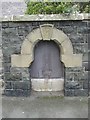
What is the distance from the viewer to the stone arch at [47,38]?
6199mm

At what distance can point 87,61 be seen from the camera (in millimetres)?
6363

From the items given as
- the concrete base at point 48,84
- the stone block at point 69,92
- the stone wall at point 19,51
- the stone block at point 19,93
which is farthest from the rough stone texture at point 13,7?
the stone block at point 69,92

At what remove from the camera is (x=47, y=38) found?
6.24 m

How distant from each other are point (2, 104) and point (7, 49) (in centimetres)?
126

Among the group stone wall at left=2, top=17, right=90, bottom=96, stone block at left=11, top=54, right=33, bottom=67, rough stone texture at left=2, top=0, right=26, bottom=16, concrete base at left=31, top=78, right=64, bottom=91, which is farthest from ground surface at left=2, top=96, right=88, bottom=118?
rough stone texture at left=2, top=0, right=26, bottom=16

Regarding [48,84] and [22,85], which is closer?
[22,85]

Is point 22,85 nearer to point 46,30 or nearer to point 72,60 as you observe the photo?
point 72,60

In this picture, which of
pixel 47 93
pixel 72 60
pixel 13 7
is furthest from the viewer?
A: pixel 13 7

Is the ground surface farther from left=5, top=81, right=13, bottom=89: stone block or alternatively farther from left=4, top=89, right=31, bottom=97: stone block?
left=5, top=81, right=13, bottom=89: stone block

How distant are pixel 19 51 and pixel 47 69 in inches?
33.5

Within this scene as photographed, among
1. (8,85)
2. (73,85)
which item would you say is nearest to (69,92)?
(73,85)

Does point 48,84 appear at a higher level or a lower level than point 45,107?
higher

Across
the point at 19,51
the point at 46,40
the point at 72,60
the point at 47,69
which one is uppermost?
the point at 46,40

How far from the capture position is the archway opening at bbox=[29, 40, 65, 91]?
6.61 m
